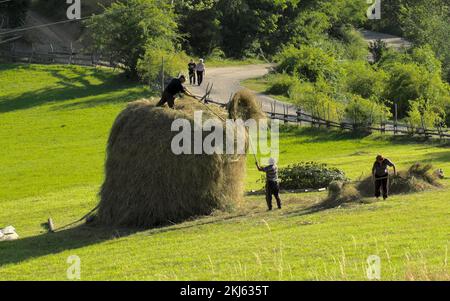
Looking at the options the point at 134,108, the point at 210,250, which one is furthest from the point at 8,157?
the point at 210,250

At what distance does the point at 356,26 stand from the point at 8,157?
6445 centimetres

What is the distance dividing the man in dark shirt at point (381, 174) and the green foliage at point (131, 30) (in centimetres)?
4919

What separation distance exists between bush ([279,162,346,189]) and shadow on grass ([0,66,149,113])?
36.4 metres

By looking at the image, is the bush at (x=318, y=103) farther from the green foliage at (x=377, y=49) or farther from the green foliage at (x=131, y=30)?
the green foliage at (x=377, y=49)

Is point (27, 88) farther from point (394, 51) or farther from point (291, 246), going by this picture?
point (291, 246)

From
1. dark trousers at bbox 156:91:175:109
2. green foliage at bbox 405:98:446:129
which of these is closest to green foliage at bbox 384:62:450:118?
green foliage at bbox 405:98:446:129

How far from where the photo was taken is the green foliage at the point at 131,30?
78.4 m

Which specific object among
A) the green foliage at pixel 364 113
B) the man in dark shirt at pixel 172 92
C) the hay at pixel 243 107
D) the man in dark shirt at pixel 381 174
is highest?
the man in dark shirt at pixel 172 92

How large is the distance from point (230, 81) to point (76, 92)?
12715 mm

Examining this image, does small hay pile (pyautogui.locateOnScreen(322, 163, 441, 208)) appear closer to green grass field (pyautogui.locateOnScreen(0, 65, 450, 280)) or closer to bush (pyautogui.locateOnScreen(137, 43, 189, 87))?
green grass field (pyautogui.locateOnScreen(0, 65, 450, 280))

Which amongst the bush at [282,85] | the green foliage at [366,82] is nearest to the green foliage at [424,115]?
the green foliage at [366,82]

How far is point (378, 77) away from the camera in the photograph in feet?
259

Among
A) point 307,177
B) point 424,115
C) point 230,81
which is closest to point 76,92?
point 230,81
